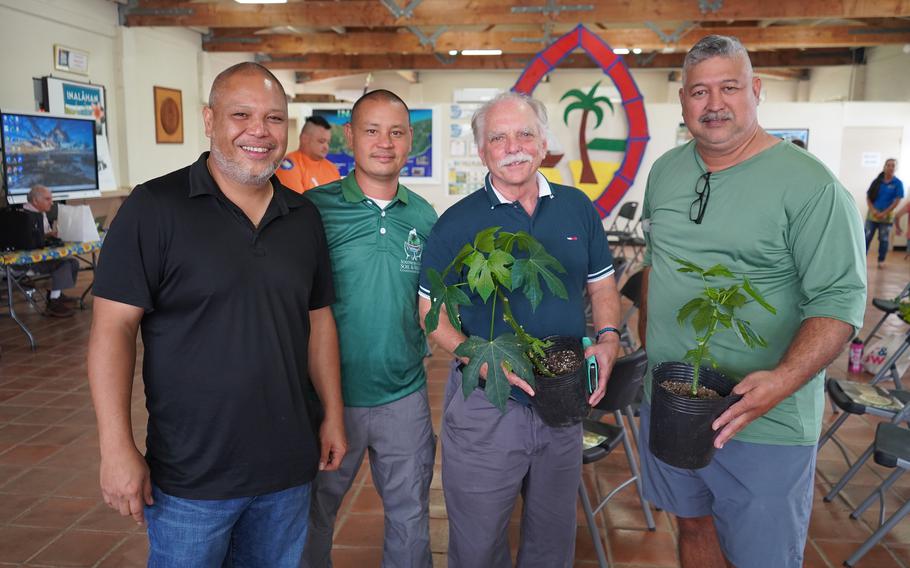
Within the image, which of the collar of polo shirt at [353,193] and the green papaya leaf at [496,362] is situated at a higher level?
the collar of polo shirt at [353,193]

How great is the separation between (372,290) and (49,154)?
748 cm

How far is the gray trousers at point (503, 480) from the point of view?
1.94m

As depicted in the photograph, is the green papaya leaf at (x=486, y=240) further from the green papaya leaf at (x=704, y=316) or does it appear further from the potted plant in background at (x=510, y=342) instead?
the green papaya leaf at (x=704, y=316)

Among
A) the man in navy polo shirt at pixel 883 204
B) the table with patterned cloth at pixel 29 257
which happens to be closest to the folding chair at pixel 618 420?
the table with patterned cloth at pixel 29 257

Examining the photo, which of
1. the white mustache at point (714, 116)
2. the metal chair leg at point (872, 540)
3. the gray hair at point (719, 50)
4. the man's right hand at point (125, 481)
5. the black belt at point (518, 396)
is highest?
the gray hair at point (719, 50)

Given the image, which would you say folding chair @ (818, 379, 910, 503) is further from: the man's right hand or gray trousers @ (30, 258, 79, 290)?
gray trousers @ (30, 258, 79, 290)

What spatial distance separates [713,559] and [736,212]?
1.01 metres

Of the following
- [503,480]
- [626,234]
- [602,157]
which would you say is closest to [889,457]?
[503,480]

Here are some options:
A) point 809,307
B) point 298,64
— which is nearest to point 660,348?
point 809,307

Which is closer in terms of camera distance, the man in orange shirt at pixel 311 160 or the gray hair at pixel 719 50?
the gray hair at pixel 719 50

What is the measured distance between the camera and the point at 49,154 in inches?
308

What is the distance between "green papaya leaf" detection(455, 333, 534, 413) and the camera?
1.61m

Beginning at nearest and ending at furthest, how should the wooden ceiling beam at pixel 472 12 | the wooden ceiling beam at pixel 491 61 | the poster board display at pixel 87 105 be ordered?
the poster board display at pixel 87 105 < the wooden ceiling beam at pixel 472 12 < the wooden ceiling beam at pixel 491 61

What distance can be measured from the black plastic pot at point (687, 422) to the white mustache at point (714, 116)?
2.12 ft
